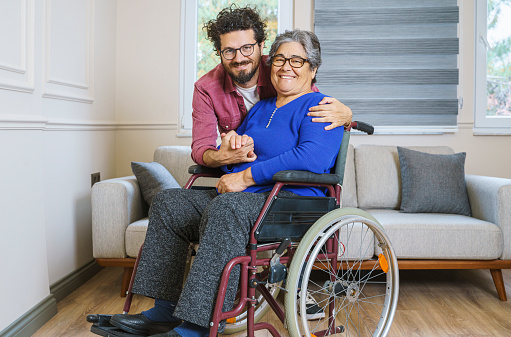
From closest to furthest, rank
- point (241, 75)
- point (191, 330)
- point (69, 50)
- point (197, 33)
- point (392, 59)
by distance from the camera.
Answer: point (191, 330), point (241, 75), point (69, 50), point (392, 59), point (197, 33)

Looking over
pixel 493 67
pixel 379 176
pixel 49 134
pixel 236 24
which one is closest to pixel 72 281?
pixel 49 134

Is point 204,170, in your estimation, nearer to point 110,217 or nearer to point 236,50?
point 236,50

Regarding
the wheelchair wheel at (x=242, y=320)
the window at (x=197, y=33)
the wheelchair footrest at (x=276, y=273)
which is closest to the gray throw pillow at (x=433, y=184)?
the wheelchair wheel at (x=242, y=320)

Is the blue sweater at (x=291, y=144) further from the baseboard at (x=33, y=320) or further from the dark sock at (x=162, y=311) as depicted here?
the baseboard at (x=33, y=320)

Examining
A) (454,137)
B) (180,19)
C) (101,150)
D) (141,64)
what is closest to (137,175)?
(101,150)

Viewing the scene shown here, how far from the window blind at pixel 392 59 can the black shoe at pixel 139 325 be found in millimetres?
2169

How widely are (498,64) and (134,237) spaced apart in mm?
2705

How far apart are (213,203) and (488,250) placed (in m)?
1.65

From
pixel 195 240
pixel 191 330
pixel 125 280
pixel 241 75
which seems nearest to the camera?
pixel 191 330

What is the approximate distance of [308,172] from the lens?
1.59m

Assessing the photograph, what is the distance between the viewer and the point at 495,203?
2.53 m

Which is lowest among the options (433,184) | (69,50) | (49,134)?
(433,184)

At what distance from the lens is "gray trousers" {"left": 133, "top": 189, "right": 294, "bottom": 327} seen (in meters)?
1.42

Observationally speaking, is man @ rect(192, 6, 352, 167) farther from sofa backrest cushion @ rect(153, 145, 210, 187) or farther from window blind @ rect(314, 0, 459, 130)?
window blind @ rect(314, 0, 459, 130)
